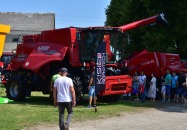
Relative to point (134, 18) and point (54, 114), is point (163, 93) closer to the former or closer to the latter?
point (54, 114)

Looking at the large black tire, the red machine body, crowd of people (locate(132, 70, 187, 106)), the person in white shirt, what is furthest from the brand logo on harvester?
the person in white shirt

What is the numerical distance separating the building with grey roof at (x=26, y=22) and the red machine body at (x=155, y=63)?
42.2 meters

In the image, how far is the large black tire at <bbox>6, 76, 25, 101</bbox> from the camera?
19688 millimetres

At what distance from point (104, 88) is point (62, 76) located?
6.14 meters

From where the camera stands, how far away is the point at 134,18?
1268 inches

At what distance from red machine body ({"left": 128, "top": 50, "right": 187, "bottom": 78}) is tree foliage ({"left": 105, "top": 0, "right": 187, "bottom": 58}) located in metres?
5.43

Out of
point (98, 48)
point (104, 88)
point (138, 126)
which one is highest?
point (98, 48)

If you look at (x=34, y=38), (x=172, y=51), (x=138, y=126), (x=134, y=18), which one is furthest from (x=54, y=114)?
(x=134, y=18)

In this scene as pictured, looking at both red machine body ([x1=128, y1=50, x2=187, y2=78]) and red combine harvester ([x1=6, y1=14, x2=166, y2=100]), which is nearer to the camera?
red combine harvester ([x1=6, y1=14, x2=166, y2=100])

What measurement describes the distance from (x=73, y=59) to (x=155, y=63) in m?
5.96

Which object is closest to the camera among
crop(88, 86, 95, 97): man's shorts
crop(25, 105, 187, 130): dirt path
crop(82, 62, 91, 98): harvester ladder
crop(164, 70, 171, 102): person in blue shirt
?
crop(25, 105, 187, 130): dirt path

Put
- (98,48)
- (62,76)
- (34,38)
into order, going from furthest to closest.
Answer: (34,38)
(98,48)
(62,76)

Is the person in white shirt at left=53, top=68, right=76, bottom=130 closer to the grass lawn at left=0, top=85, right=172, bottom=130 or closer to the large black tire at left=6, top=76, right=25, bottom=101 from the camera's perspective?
the grass lawn at left=0, top=85, right=172, bottom=130

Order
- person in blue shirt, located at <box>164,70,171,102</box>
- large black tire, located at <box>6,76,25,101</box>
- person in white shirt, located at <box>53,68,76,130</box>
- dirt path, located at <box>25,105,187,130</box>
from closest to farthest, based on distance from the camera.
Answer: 1. person in white shirt, located at <box>53,68,76,130</box>
2. dirt path, located at <box>25,105,187,130</box>
3. large black tire, located at <box>6,76,25,101</box>
4. person in blue shirt, located at <box>164,70,171,102</box>
